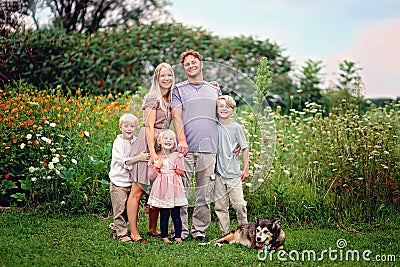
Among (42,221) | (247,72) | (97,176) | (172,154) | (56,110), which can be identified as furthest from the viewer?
(247,72)

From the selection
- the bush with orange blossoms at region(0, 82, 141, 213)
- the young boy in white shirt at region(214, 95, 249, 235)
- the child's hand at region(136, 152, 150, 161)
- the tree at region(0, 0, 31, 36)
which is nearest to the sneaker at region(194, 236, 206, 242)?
the young boy in white shirt at region(214, 95, 249, 235)

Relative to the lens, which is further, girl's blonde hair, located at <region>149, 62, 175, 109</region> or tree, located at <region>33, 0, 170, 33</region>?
tree, located at <region>33, 0, 170, 33</region>

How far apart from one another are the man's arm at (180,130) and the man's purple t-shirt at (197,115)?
0.11 feet

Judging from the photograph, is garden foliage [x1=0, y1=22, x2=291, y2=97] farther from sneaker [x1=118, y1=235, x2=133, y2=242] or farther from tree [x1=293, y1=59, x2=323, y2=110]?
sneaker [x1=118, y1=235, x2=133, y2=242]

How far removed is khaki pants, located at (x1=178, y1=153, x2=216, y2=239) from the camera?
5281 millimetres

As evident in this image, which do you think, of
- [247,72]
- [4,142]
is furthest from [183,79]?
[247,72]

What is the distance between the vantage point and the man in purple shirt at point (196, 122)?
17.1ft

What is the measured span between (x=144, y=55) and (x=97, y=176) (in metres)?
4.87

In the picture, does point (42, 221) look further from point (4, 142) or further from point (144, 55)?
point (144, 55)

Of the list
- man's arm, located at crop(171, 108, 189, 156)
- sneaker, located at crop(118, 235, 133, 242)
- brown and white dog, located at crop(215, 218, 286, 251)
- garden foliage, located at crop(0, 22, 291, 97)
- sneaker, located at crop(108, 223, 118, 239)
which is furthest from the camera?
garden foliage, located at crop(0, 22, 291, 97)

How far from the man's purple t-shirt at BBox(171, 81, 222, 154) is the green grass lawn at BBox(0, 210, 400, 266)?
882 millimetres

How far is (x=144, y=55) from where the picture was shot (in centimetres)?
1121

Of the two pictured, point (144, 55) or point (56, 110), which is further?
point (144, 55)

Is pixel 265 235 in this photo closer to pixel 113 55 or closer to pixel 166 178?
pixel 166 178
